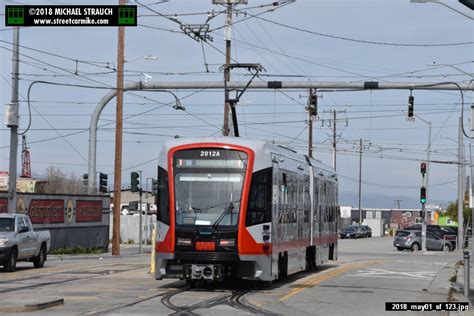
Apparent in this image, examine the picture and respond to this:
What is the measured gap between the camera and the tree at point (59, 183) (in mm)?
78863

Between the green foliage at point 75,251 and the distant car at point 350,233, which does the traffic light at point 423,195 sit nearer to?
the green foliage at point 75,251

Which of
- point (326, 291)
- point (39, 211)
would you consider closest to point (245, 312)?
point (326, 291)

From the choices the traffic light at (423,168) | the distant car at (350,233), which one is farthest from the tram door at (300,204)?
the distant car at (350,233)

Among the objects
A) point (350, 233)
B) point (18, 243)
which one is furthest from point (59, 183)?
point (18, 243)

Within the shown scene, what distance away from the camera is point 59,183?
87.4 meters

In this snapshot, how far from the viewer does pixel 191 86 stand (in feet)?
108

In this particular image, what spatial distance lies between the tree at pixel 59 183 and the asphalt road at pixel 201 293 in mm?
50002

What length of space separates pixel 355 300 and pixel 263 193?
319 centimetres

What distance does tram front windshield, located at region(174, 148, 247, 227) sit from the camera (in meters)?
19.6

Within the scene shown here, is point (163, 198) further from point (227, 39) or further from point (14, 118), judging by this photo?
point (227, 39)

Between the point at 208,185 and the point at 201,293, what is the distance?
2408 mm

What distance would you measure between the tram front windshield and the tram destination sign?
4251mm

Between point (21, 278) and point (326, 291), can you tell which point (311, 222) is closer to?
point (326, 291)

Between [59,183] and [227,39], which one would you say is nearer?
[227,39]
